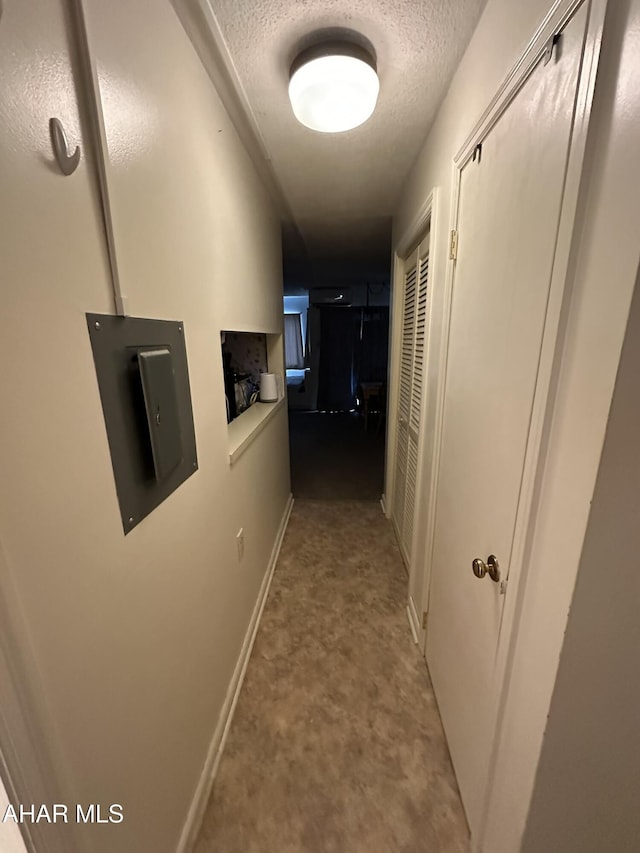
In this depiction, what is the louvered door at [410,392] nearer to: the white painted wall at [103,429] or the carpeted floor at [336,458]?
the carpeted floor at [336,458]

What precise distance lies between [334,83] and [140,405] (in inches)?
45.9

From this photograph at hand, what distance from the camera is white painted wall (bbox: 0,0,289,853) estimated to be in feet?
1.56

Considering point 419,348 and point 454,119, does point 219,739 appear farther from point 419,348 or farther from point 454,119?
point 454,119

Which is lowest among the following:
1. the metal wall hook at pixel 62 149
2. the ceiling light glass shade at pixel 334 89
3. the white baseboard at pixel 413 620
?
the white baseboard at pixel 413 620

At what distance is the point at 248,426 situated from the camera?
179 centimetres

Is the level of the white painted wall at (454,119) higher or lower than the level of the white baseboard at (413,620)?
higher

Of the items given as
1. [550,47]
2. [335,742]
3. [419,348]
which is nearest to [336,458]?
[419,348]

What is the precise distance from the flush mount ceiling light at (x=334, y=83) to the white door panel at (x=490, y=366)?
1.38 ft

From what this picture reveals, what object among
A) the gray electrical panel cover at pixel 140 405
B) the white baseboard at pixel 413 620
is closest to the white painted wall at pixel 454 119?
the white baseboard at pixel 413 620

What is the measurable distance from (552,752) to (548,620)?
27cm

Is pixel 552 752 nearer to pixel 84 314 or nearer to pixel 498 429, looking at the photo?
pixel 498 429

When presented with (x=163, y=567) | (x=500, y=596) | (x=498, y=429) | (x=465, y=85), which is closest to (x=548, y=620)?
(x=500, y=596)

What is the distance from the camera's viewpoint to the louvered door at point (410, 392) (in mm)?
1852

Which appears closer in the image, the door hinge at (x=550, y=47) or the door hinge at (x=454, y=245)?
the door hinge at (x=550, y=47)
